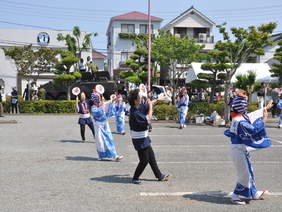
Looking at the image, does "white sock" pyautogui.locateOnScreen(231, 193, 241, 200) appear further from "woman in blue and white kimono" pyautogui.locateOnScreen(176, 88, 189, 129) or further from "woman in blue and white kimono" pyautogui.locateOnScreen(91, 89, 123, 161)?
"woman in blue and white kimono" pyautogui.locateOnScreen(176, 88, 189, 129)

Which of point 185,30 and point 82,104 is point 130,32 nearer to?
point 185,30

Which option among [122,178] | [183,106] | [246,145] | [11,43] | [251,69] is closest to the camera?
[246,145]

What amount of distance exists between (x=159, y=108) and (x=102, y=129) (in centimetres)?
986

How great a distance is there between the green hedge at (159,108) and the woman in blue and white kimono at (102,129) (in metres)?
9.47

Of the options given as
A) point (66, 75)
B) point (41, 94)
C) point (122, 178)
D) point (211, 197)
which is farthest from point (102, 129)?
point (41, 94)

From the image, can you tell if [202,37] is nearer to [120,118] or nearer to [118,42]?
[118,42]

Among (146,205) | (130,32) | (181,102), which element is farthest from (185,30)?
(146,205)

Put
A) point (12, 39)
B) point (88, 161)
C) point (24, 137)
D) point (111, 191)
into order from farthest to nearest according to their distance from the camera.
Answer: point (12, 39), point (24, 137), point (88, 161), point (111, 191)

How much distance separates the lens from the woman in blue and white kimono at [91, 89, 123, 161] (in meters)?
8.41

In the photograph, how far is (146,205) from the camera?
512 cm

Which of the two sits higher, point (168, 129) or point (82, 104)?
point (82, 104)

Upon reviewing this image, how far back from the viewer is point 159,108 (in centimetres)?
1828

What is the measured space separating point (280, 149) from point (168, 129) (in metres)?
5.71

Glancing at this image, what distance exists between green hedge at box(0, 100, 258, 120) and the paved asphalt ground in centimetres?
664
